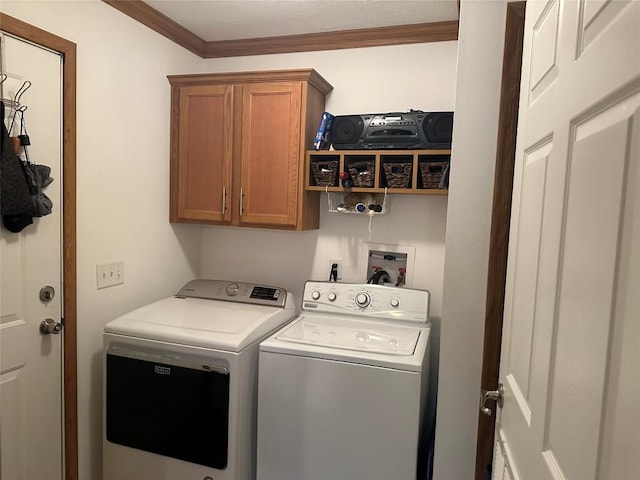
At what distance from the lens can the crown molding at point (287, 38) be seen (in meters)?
2.17

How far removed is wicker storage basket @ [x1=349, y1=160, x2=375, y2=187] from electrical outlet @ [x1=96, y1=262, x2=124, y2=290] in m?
1.28

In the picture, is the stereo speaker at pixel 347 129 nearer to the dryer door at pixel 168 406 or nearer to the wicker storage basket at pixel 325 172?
the wicker storage basket at pixel 325 172

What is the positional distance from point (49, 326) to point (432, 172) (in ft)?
6.10

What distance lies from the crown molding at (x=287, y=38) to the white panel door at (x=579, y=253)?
1244 millimetres

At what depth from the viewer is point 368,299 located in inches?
88.0

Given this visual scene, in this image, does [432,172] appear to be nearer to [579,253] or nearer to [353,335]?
[353,335]

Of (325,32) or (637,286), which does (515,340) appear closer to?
(637,286)

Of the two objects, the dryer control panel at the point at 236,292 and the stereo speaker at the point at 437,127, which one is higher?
the stereo speaker at the point at 437,127

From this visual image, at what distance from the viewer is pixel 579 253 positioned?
68cm

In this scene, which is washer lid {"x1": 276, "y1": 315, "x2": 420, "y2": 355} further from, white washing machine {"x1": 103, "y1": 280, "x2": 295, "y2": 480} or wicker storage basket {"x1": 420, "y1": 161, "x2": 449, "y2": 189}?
wicker storage basket {"x1": 420, "y1": 161, "x2": 449, "y2": 189}

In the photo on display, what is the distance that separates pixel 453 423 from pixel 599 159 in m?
1.29

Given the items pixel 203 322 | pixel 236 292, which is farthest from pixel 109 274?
pixel 236 292

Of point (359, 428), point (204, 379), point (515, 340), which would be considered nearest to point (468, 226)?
point (515, 340)

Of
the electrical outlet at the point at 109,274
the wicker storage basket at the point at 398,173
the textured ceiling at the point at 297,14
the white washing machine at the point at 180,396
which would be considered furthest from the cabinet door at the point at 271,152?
the electrical outlet at the point at 109,274
